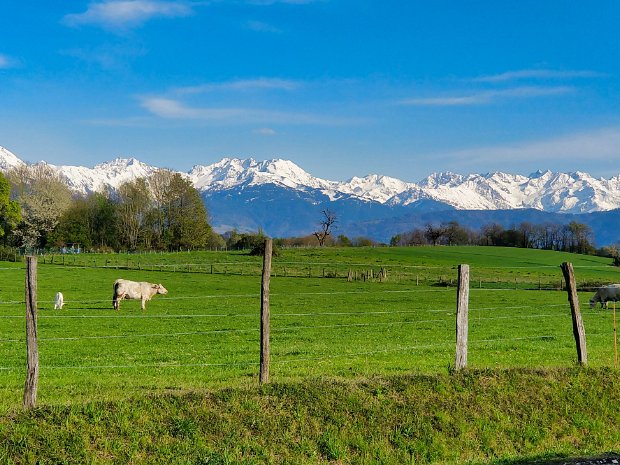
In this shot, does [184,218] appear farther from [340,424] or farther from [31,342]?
[340,424]

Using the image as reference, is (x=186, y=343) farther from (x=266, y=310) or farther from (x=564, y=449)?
(x=564, y=449)

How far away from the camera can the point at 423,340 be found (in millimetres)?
24250

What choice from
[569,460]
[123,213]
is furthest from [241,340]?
[123,213]

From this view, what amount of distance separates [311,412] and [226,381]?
3322 millimetres

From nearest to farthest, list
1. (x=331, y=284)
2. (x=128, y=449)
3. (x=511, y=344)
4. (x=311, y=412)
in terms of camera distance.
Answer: (x=128, y=449)
(x=311, y=412)
(x=511, y=344)
(x=331, y=284)

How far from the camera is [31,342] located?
1122cm

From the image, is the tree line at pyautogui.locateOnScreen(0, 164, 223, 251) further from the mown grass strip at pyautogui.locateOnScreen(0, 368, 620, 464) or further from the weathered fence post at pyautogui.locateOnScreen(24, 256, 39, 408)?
the mown grass strip at pyautogui.locateOnScreen(0, 368, 620, 464)

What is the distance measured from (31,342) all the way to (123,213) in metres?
113

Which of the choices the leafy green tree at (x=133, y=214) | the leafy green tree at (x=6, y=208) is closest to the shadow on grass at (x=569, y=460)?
the leafy green tree at (x=6, y=208)

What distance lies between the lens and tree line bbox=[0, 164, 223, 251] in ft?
358

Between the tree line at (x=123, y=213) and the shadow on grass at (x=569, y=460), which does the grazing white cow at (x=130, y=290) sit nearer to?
the shadow on grass at (x=569, y=460)

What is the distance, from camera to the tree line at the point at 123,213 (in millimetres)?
109062

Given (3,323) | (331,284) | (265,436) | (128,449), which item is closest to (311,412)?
(265,436)

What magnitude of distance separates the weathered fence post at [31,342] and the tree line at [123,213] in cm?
10269
